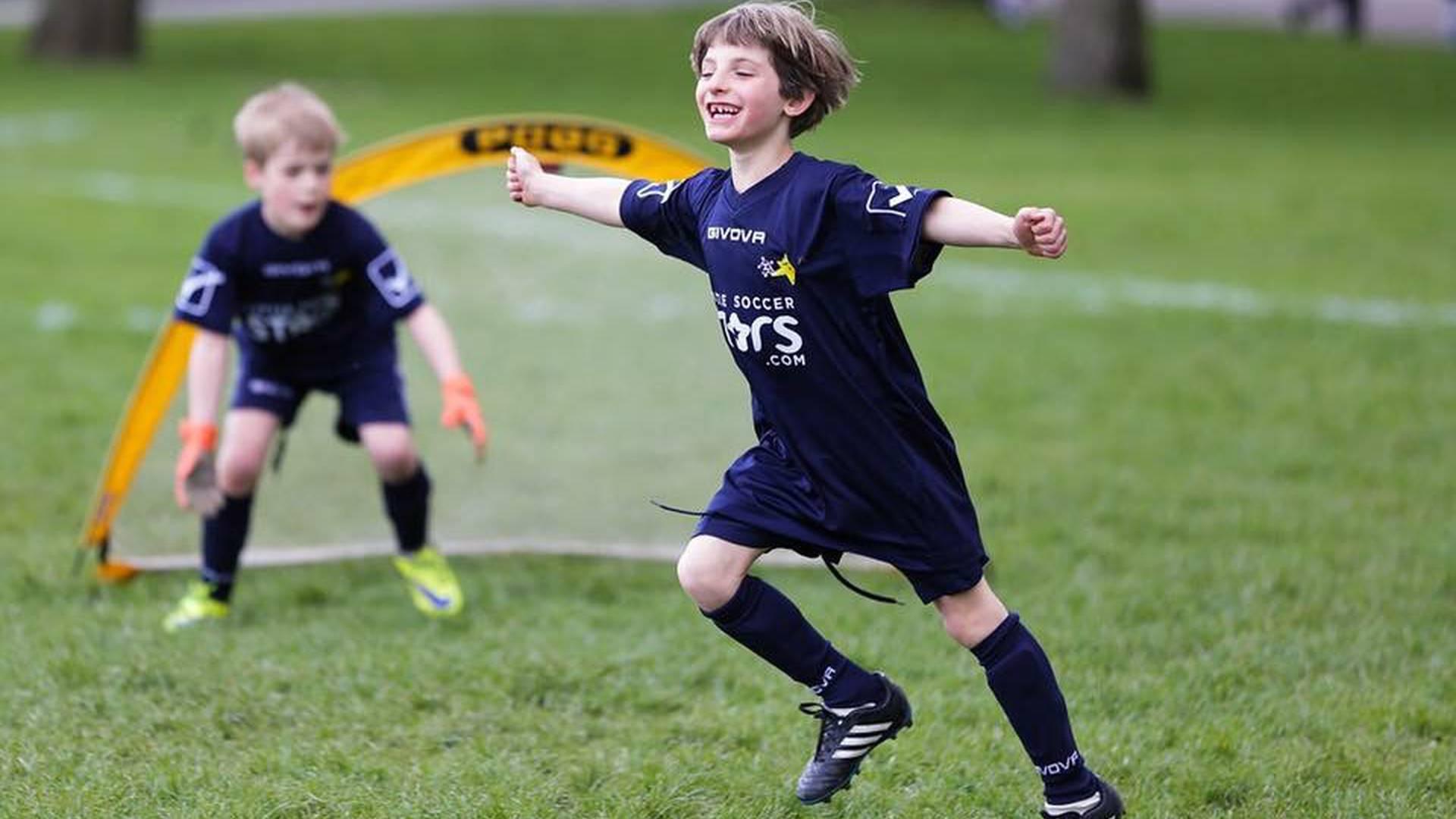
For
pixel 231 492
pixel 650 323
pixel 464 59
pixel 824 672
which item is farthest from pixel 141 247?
pixel 464 59

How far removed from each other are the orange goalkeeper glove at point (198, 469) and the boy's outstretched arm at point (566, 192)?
1.59 metres

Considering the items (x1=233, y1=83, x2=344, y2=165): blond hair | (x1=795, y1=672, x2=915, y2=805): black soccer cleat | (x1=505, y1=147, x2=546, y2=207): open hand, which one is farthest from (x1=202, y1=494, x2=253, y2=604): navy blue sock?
(x1=795, y1=672, x2=915, y2=805): black soccer cleat

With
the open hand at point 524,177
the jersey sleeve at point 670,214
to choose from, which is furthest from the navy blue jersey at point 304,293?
the jersey sleeve at point 670,214

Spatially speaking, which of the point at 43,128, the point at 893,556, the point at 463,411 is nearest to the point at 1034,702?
the point at 893,556

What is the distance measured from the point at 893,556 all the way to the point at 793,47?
1043mm

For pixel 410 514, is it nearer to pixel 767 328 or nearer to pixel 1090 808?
pixel 767 328

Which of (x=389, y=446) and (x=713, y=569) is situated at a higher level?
(x=713, y=569)

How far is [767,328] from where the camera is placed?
4.06m

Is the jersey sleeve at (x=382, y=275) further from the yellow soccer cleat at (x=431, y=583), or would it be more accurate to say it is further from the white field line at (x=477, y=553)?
the white field line at (x=477, y=553)

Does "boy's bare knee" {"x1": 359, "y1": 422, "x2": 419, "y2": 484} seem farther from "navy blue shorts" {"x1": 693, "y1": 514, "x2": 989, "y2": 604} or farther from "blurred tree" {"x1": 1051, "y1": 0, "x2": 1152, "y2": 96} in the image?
"blurred tree" {"x1": 1051, "y1": 0, "x2": 1152, "y2": 96}

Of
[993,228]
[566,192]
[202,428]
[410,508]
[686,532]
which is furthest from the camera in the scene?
[686,532]

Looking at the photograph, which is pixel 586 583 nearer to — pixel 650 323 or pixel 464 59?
pixel 650 323

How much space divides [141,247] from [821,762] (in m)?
9.76

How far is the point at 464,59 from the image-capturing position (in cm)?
2503
